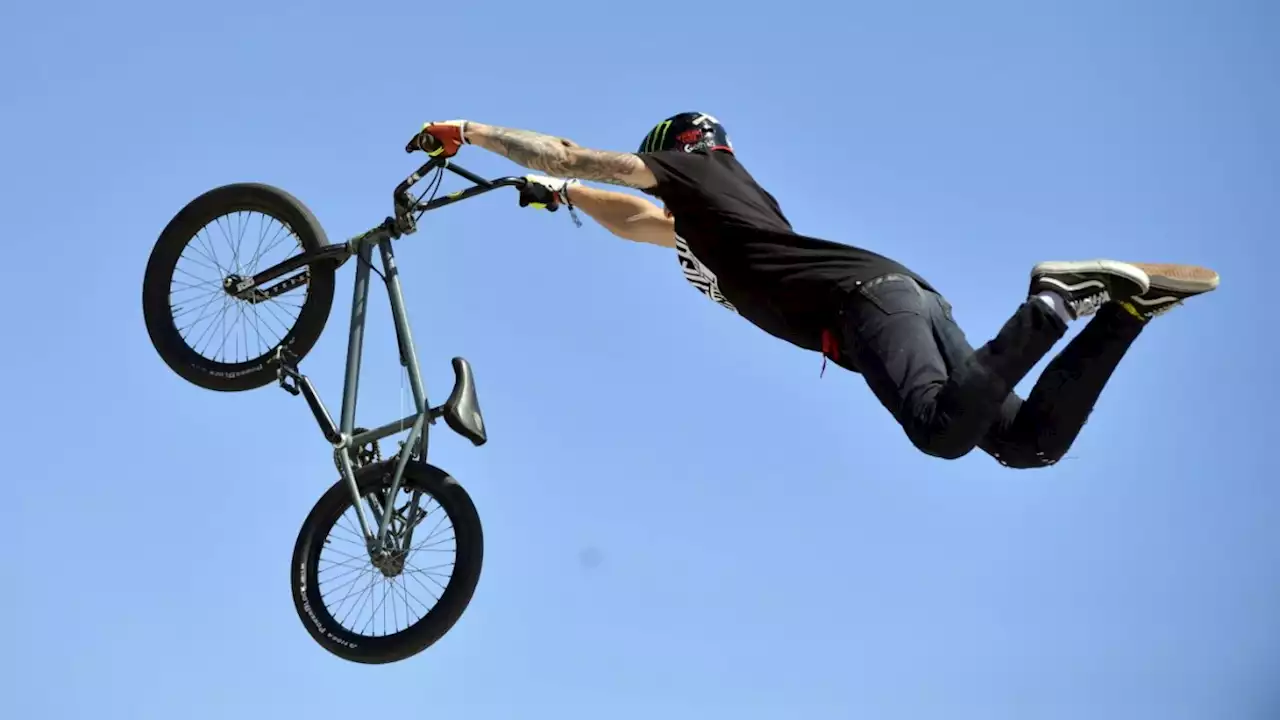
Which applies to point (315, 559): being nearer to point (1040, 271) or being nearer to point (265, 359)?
point (265, 359)

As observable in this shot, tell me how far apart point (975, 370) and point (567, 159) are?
2.58m

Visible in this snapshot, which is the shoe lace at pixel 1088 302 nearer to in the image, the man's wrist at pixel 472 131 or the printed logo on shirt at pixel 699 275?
the printed logo on shirt at pixel 699 275

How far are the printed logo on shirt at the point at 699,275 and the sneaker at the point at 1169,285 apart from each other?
234 centimetres

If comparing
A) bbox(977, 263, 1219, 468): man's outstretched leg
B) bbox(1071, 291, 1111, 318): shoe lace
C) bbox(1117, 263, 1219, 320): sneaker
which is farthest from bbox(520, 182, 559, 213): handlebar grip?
bbox(1117, 263, 1219, 320): sneaker

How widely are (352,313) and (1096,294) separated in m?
4.61

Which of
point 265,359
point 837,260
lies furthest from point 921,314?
point 265,359

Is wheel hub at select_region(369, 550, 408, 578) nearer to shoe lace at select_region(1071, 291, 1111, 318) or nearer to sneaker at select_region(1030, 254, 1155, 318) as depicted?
sneaker at select_region(1030, 254, 1155, 318)

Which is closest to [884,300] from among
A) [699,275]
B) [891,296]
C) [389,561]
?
[891,296]

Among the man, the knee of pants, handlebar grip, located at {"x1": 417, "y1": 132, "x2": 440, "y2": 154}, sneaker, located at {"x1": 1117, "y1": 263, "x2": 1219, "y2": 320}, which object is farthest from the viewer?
handlebar grip, located at {"x1": 417, "y1": 132, "x2": 440, "y2": 154}

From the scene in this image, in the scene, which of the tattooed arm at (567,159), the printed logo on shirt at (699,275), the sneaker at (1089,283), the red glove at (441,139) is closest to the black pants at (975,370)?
the sneaker at (1089,283)

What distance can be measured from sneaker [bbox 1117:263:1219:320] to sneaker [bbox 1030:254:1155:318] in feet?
0.14

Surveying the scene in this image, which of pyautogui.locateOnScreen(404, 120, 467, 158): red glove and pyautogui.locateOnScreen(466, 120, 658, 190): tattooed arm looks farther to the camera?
pyautogui.locateOnScreen(404, 120, 467, 158): red glove

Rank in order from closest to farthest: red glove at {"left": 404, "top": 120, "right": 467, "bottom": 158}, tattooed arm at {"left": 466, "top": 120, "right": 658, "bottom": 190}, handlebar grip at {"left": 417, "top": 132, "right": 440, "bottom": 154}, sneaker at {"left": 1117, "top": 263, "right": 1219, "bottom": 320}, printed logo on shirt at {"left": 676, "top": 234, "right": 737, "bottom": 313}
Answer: sneaker at {"left": 1117, "top": 263, "right": 1219, "bottom": 320}, tattooed arm at {"left": 466, "top": 120, "right": 658, "bottom": 190}, printed logo on shirt at {"left": 676, "top": 234, "right": 737, "bottom": 313}, red glove at {"left": 404, "top": 120, "right": 467, "bottom": 158}, handlebar grip at {"left": 417, "top": 132, "right": 440, "bottom": 154}

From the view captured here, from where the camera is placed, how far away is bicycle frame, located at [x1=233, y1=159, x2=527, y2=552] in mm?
9938
